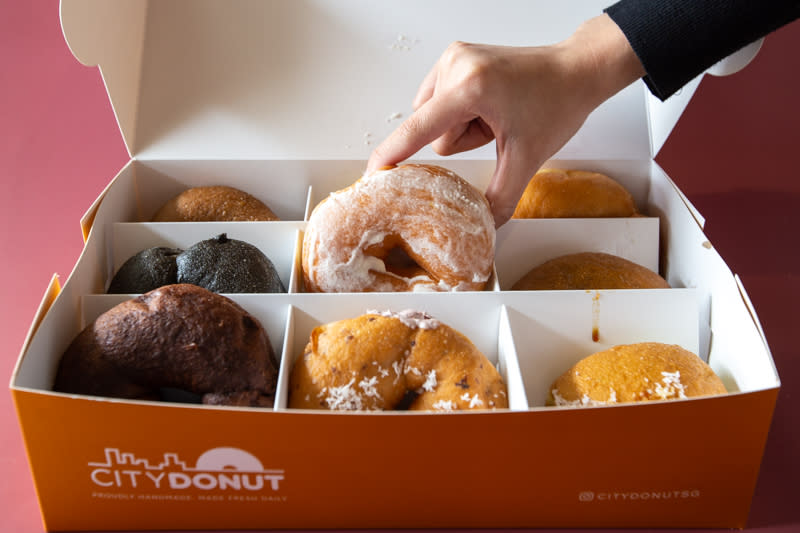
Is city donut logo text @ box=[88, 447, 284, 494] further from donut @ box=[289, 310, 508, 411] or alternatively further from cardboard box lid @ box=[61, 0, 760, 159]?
cardboard box lid @ box=[61, 0, 760, 159]

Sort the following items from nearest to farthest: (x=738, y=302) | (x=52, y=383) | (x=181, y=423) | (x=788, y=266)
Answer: (x=181, y=423) → (x=52, y=383) → (x=738, y=302) → (x=788, y=266)

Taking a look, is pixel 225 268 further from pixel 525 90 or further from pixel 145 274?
pixel 525 90

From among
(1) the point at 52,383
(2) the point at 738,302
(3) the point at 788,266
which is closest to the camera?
(1) the point at 52,383

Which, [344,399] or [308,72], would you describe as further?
[308,72]

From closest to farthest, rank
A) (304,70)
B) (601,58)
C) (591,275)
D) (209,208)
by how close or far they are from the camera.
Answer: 1. (601,58)
2. (591,275)
3. (209,208)
4. (304,70)

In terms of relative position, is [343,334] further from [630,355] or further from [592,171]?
[592,171]

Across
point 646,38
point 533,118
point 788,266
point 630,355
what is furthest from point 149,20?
point 788,266

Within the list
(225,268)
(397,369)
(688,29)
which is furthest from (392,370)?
(688,29)

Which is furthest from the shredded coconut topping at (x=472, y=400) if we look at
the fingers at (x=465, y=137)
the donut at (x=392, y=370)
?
the fingers at (x=465, y=137)
